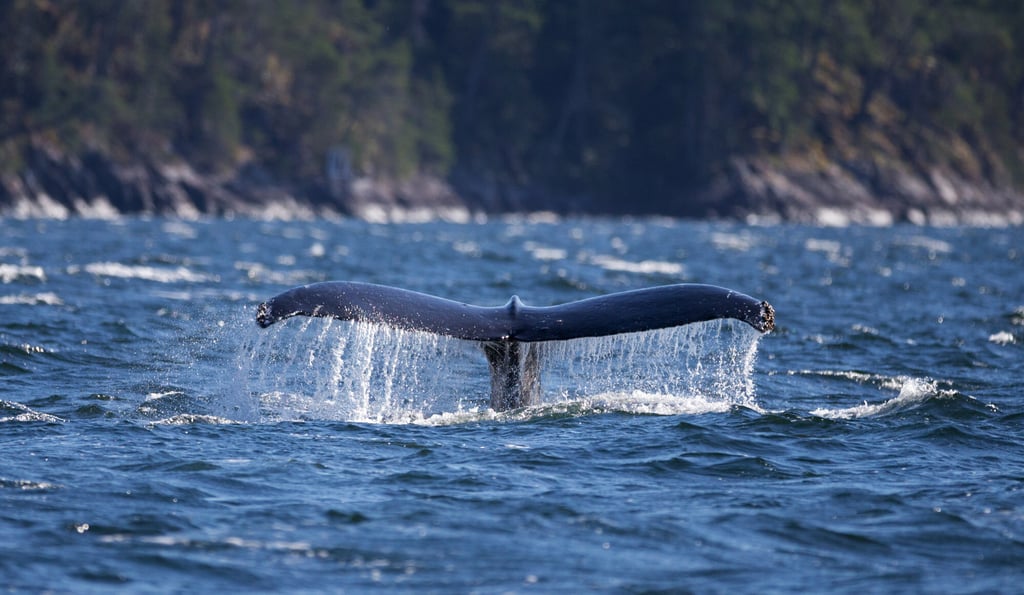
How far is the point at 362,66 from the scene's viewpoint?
315ft

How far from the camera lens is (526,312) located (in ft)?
34.6

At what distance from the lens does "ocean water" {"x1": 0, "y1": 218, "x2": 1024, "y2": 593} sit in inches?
310

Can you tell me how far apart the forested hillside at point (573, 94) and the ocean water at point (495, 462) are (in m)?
68.0

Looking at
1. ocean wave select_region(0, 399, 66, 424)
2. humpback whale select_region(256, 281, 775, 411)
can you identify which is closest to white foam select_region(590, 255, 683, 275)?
ocean wave select_region(0, 399, 66, 424)

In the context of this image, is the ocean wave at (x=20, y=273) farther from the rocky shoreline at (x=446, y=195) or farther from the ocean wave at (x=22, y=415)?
the rocky shoreline at (x=446, y=195)

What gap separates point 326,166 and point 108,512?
82.3 metres

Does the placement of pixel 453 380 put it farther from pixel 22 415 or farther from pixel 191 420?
pixel 22 415

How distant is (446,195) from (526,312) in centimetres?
8629

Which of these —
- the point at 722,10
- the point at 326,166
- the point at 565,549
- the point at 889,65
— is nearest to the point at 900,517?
the point at 565,549

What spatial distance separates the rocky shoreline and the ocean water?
55.7 m

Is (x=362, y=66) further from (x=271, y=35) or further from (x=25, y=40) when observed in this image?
(x=25, y=40)

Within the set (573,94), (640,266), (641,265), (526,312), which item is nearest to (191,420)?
(526,312)

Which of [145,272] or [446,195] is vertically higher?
[446,195]

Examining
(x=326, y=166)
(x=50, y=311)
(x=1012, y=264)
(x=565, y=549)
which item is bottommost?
(x=565, y=549)
